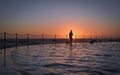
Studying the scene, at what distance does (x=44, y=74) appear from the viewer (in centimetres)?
845

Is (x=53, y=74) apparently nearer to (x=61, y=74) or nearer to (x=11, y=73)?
(x=61, y=74)

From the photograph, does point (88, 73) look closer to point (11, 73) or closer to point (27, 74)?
point (27, 74)

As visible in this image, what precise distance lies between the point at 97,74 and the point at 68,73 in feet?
4.35

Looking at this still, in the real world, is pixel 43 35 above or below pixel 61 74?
above

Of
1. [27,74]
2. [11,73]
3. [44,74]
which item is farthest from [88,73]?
[11,73]

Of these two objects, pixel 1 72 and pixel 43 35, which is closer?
pixel 1 72

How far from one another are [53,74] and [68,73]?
0.73m

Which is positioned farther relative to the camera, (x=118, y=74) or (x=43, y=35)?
(x=43, y=35)

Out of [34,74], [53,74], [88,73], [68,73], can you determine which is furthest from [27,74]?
[88,73]

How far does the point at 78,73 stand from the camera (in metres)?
8.80

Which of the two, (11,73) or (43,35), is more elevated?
(43,35)

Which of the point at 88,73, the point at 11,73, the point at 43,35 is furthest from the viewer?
the point at 43,35

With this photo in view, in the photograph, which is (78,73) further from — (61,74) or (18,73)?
(18,73)

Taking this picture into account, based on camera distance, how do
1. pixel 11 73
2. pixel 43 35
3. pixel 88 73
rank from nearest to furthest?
pixel 11 73 < pixel 88 73 < pixel 43 35
